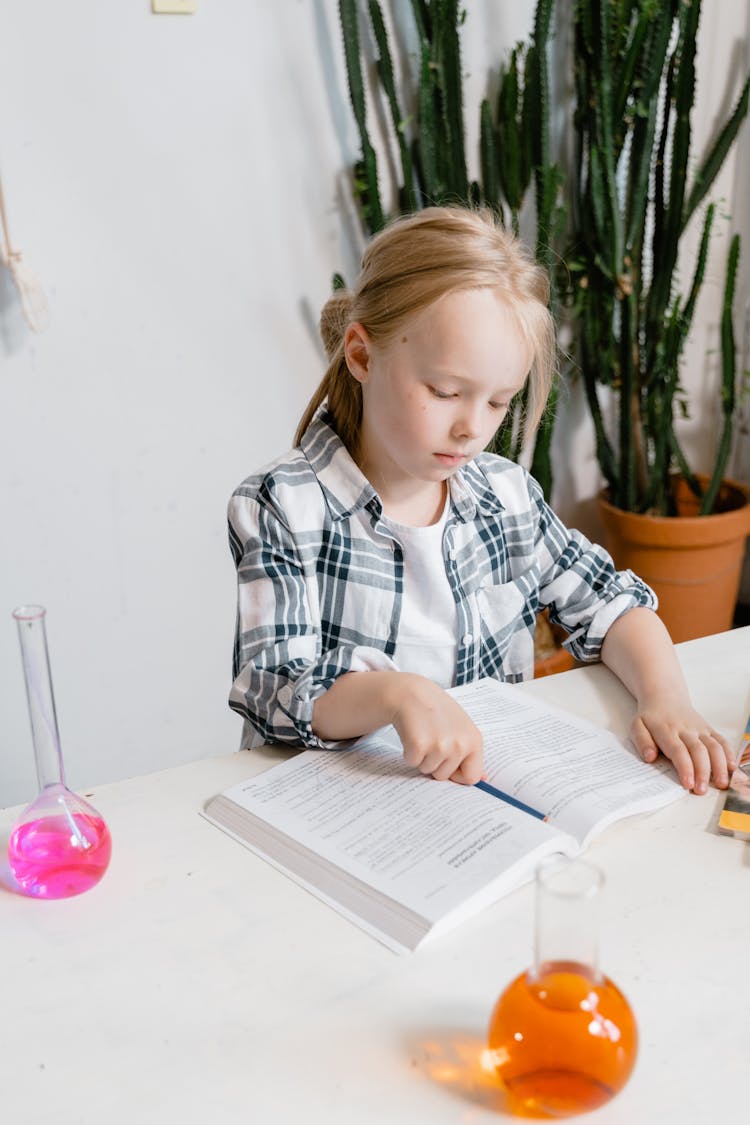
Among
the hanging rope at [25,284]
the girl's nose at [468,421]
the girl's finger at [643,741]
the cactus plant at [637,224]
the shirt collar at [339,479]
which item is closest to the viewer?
the girl's finger at [643,741]

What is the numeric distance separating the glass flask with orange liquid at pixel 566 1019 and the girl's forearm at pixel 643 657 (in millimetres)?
515

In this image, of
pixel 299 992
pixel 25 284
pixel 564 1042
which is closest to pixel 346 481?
pixel 299 992

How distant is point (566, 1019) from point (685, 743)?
461 millimetres

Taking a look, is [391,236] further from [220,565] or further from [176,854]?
[220,565]

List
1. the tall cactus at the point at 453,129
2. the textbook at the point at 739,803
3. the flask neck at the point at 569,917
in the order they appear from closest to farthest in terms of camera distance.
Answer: the flask neck at the point at 569,917, the textbook at the point at 739,803, the tall cactus at the point at 453,129

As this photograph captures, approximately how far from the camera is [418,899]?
75 centimetres

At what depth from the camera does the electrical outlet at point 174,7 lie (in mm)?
1774

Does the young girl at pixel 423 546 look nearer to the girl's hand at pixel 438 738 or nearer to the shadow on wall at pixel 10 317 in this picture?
the girl's hand at pixel 438 738

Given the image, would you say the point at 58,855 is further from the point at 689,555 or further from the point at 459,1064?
the point at 689,555

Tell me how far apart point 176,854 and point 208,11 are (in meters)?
1.54

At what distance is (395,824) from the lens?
33.3 inches

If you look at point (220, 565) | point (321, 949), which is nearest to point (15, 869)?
point (321, 949)

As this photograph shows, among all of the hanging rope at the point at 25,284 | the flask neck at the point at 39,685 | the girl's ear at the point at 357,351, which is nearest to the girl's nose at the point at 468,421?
the girl's ear at the point at 357,351

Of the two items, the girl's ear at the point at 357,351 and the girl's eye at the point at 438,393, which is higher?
the girl's ear at the point at 357,351
